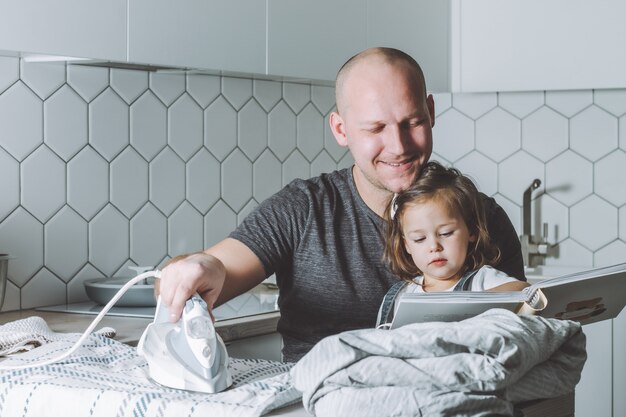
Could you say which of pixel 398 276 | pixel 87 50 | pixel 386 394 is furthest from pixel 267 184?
pixel 386 394

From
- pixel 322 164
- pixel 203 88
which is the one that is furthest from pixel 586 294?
pixel 322 164

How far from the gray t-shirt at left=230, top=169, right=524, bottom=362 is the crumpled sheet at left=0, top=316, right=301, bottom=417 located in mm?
527

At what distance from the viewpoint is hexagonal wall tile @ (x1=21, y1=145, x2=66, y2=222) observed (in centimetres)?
231

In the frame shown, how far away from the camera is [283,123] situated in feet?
10.1

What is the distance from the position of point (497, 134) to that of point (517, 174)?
0.16m

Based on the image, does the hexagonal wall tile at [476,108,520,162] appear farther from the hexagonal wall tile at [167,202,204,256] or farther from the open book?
the open book

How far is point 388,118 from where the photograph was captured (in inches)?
68.1

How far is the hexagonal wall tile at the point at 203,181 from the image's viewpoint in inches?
108

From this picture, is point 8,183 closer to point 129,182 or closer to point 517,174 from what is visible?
point 129,182

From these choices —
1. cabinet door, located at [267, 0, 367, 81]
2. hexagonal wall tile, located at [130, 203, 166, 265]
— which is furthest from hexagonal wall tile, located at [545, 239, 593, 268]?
hexagonal wall tile, located at [130, 203, 166, 265]

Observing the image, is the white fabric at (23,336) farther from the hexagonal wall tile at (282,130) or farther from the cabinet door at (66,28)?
the hexagonal wall tile at (282,130)

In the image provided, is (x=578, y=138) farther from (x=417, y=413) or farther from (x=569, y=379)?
(x=417, y=413)

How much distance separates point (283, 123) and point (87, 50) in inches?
42.8

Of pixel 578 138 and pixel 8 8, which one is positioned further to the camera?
pixel 578 138
